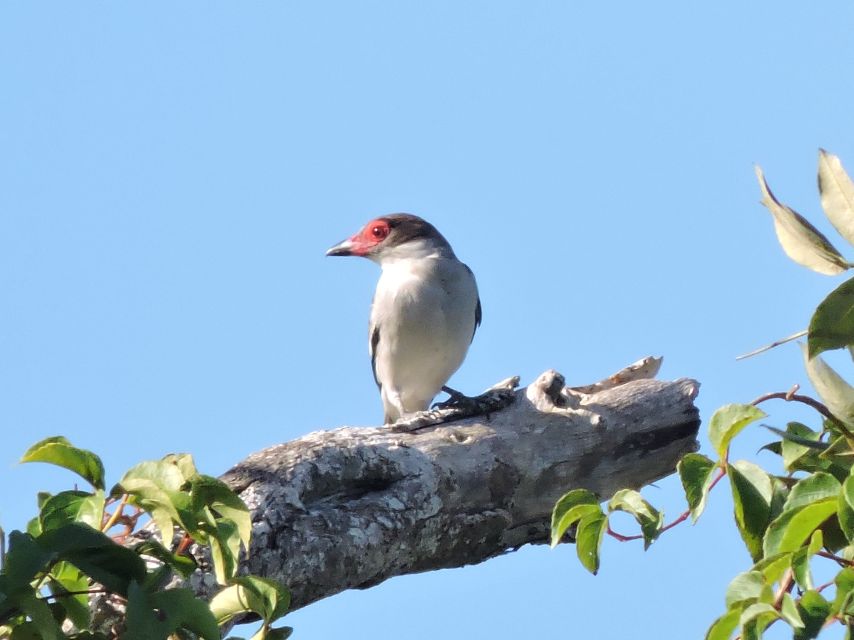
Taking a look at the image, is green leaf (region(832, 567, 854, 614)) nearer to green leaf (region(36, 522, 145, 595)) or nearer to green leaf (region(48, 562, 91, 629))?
green leaf (region(36, 522, 145, 595))

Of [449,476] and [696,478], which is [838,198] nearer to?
[696,478]

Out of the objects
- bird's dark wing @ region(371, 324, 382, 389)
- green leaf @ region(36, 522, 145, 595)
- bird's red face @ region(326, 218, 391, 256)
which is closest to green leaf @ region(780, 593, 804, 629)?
green leaf @ region(36, 522, 145, 595)

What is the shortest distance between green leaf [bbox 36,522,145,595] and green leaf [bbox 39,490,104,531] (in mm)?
130

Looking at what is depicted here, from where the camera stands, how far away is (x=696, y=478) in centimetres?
286

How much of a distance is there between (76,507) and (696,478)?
154 centimetres

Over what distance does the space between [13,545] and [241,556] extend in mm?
1224

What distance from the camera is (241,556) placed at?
3668 mm

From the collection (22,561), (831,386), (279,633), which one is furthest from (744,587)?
(22,561)

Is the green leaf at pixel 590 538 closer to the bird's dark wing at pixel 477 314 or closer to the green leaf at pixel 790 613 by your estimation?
the green leaf at pixel 790 613

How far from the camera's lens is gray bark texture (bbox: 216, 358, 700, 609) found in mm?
3934

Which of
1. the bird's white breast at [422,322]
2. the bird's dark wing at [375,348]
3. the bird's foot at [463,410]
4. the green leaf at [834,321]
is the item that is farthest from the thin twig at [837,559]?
the bird's dark wing at [375,348]

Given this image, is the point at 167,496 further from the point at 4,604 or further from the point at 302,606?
the point at 302,606

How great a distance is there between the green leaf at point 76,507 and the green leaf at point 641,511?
4.20 feet

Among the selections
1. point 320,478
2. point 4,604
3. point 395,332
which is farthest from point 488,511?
point 395,332
